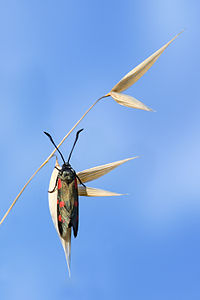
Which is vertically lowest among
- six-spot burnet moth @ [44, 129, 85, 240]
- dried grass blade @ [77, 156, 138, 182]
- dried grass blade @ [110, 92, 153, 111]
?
six-spot burnet moth @ [44, 129, 85, 240]

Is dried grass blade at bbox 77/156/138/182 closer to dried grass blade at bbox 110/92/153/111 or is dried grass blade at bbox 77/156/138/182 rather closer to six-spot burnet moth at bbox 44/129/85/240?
six-spot burnet moth at bbox 44/129/85/240

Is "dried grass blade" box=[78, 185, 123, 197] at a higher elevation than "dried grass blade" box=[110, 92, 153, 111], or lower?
lower

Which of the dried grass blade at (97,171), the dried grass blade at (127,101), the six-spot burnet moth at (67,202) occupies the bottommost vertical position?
the six-spot burnet moth at (67,202)

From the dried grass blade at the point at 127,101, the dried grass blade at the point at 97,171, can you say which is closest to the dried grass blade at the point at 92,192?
the dried grass blade at the point at 97,171

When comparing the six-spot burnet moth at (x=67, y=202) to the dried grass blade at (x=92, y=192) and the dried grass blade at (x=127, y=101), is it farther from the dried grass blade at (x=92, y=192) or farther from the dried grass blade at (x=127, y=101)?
the dried grass blade at (x=127, y=101)

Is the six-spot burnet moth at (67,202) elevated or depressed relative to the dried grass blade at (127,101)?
depressed

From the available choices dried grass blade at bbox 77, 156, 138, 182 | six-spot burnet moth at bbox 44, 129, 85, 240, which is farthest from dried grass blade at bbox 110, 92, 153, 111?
six-spot burnet moth at bbox 44, 129, 85, 240

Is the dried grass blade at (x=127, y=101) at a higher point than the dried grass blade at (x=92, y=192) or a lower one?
higher

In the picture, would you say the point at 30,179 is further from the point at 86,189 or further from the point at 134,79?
the point at 134,79

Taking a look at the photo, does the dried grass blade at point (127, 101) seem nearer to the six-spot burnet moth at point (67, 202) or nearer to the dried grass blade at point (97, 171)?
the dried grass blade at point (97, 171)

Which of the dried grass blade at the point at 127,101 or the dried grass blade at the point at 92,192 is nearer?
the dried grass blade at the point at 127,101

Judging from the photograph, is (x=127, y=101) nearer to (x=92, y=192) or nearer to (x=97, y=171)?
(x=97, y=171)
